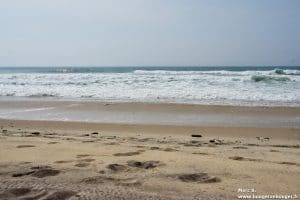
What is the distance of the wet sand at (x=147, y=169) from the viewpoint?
362cm

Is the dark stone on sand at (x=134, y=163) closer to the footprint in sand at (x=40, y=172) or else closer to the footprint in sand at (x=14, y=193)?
the footprint in sand at (x=40, y=172)

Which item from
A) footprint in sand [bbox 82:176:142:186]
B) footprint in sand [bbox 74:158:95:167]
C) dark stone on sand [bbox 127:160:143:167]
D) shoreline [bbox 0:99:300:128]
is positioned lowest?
shoreline [bbox 0:99:300:128]

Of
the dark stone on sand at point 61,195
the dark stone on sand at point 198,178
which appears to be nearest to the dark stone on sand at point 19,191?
the dark stone on sand at point 61,195

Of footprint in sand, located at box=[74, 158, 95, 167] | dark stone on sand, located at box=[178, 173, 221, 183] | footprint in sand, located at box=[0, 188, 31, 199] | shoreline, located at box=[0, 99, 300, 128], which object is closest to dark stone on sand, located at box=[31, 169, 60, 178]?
footprint in sand, located at box=[74, 158, 95, 167]

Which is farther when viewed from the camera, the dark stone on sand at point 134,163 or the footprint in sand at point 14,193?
the dark stone on sand at point 134,163

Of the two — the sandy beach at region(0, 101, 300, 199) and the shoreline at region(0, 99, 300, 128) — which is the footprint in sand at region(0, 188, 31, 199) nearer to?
the sandy beach at region(0, 101, 300, 199)

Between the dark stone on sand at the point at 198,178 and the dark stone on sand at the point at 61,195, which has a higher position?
the dark stone on sand at the point at 61,195

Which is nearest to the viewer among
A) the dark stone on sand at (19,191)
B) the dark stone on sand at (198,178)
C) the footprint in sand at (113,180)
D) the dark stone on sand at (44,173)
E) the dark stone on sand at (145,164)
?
the dark stone on sand at (19,191)

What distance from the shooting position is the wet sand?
11.9 ft

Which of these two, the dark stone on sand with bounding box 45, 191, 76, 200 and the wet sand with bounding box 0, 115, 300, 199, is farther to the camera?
the wet sand with bounding box 0, 115, 300, 199

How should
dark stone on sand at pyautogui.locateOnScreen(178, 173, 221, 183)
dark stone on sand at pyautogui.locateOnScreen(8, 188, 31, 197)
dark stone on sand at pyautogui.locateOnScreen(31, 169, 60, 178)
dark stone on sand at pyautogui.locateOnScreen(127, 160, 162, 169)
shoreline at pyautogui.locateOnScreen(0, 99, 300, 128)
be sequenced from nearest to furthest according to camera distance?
dark stone on sand at pyautogui.locateOnScreen(8, 188, 31, 197) < dark stone on sand at pyautogui.locateOnScreen(178, 173, 221, 183) < dark stone on sand at pyautogui.locateOnScreen(31, 169, 60, 178) < dark stone on sand at pyautogui.locateOnScreen(127, 160, 162, 169) < shoreline at pyautogui.locateOnScreen(0, 99, 300, 128)

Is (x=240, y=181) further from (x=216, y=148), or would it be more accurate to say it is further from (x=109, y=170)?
(x=216, y=148)

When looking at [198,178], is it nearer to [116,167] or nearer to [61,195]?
[116,167]

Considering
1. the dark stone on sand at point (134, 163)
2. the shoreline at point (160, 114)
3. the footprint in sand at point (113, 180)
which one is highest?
the footprint in sand at point (113, 180)
